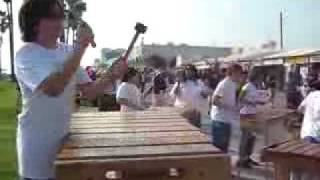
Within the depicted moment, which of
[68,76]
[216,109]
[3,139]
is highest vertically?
[68,76]

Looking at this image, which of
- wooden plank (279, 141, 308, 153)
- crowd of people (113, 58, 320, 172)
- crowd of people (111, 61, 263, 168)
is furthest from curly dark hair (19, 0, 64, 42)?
crowd of people (111, 61, 263, 168)

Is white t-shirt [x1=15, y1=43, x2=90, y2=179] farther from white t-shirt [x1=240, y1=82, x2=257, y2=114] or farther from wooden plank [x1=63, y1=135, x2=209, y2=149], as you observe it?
white t-shirt [x1=240, y1=82, x2=257, y2=114]

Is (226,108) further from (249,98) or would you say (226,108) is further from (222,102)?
(249,98)

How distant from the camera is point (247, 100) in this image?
1062 centimetres

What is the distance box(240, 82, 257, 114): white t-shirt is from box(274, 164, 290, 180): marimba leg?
4.94 metres

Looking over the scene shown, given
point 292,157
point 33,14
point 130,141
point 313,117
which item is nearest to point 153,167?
point 130,141

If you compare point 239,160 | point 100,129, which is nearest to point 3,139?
point 239,160

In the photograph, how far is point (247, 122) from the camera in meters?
10.7

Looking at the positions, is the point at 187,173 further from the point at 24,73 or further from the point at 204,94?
the point at 204,94

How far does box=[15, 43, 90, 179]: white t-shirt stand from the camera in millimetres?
2996

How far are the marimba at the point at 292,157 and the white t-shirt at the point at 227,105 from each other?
12.7 ft

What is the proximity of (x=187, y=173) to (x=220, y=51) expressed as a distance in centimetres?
7542

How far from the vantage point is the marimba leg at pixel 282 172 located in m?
5.30

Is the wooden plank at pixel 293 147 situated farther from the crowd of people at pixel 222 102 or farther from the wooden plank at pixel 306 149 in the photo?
the crowd of people at pixel 222 102
